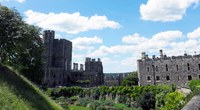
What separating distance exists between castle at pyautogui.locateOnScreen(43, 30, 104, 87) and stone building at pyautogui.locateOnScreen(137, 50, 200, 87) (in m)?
24.0

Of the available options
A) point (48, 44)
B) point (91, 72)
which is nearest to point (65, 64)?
point (48, 44)

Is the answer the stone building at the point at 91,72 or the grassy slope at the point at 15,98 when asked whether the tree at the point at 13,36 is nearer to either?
the grassy slope at the point at 15,98

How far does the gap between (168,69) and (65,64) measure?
36116mm

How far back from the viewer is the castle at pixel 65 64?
77.4m

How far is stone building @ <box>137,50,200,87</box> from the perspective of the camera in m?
51.5

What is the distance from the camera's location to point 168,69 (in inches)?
2117

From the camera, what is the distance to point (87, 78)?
7931 centimetres

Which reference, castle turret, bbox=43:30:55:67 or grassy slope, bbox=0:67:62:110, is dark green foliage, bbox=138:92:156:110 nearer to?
grassy slope, bbox=0:67:62:110

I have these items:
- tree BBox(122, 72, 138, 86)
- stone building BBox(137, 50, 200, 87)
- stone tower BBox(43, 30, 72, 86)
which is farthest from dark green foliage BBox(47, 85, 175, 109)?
stone tower BBox(43, 30, 72, 86)

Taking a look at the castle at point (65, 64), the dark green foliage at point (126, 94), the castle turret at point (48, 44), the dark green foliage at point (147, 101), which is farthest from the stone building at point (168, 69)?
the castle turret at point (48, 44)

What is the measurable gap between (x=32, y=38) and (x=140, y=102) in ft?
60.8

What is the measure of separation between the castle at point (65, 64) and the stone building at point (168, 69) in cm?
2395

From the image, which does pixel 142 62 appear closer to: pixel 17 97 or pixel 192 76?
pixel 192 76

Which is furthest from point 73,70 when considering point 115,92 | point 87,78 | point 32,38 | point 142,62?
point 32,38
